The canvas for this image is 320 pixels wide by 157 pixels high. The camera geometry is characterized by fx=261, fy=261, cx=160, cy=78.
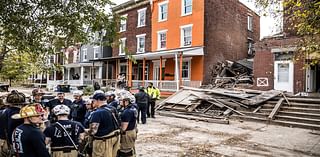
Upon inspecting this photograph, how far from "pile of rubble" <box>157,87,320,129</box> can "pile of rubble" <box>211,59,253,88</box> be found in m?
5.55

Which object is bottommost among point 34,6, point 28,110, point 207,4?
point 28,110

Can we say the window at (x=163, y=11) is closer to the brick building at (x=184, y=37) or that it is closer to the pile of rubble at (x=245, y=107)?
the brick building at (x=184, y=37)

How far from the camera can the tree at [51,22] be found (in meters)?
4.91

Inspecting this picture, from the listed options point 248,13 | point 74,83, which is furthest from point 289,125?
point 74,83

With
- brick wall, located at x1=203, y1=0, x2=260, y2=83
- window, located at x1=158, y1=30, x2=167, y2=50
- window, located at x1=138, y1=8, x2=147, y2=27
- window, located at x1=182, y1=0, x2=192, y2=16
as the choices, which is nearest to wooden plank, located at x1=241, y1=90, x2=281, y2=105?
brick wall, located at x1=203, y1=0, x2=260, y2=83

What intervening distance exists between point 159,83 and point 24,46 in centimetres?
1935

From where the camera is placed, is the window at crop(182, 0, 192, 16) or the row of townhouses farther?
the window at crop(182, 0, 192, 16)

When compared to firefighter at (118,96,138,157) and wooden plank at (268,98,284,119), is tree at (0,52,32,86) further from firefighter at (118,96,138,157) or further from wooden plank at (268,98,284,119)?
wooden plank at (268,98,284,119)

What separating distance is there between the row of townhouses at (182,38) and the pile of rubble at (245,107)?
228 inches

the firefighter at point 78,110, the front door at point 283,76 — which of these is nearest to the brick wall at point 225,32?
the front door at point 283,76

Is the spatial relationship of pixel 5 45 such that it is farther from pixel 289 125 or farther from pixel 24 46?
pixel 289 125

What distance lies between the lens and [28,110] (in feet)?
11.0

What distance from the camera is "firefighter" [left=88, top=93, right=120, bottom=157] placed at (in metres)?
4.69

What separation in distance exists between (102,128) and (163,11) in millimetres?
24180
